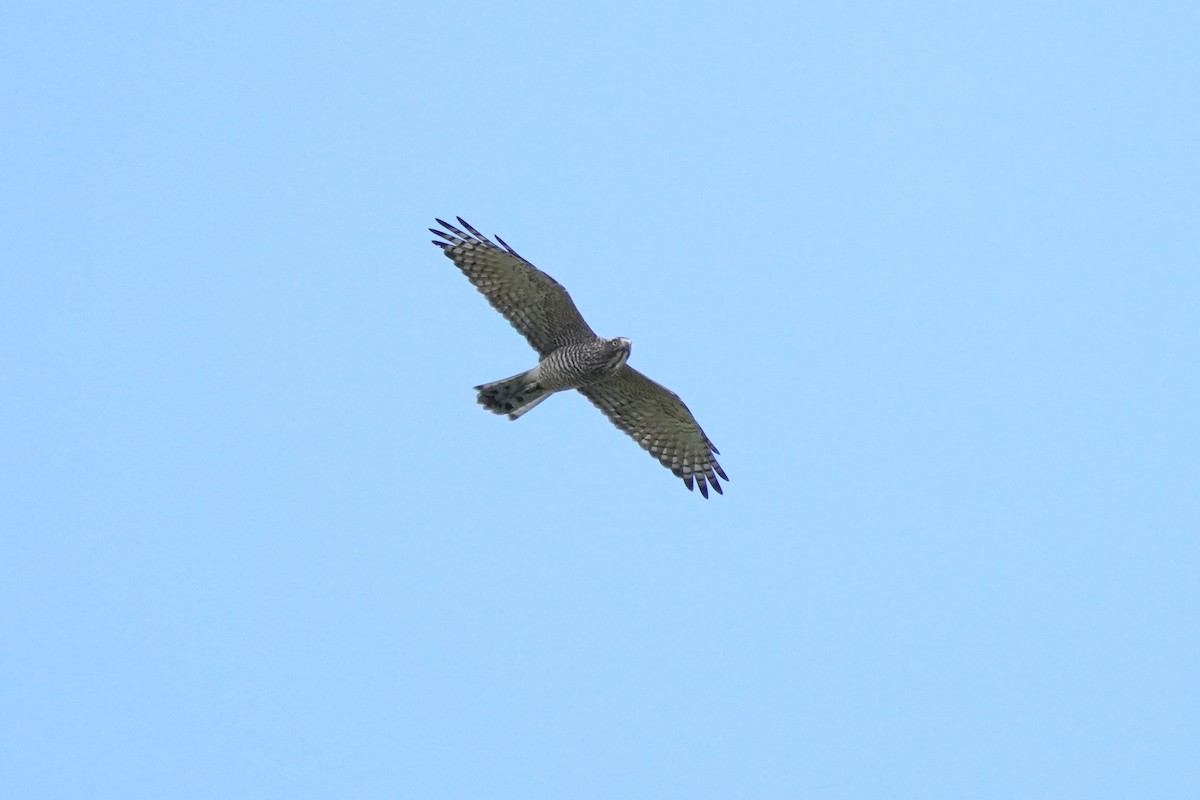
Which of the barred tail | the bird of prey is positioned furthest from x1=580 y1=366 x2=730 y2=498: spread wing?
the barred tail

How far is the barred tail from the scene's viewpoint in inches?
632

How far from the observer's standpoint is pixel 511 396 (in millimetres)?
16141

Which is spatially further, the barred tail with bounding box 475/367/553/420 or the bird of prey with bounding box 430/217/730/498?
the barred tail with bounding box 475/367/553/420

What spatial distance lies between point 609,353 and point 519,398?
1.20 m

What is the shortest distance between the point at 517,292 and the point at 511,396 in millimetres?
1065

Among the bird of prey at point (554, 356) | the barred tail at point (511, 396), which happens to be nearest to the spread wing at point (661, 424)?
the bird of prey at point (554, 356)

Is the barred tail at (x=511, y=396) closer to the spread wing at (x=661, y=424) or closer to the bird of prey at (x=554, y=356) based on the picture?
the bird of prey at (x=554, y=356)

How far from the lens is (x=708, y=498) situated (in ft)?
55.0

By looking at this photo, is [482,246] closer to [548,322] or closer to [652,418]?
[548,322]

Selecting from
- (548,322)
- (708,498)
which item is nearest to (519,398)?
(548,322)

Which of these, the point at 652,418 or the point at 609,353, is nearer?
the point at 609,353

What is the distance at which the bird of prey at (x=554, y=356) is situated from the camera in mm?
15523

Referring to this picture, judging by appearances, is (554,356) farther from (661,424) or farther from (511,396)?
(661,424)

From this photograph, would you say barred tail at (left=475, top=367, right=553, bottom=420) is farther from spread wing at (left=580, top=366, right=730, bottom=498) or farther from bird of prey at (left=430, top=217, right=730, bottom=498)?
spread wing at (left=580, top=366, right=730, bottom=498)
